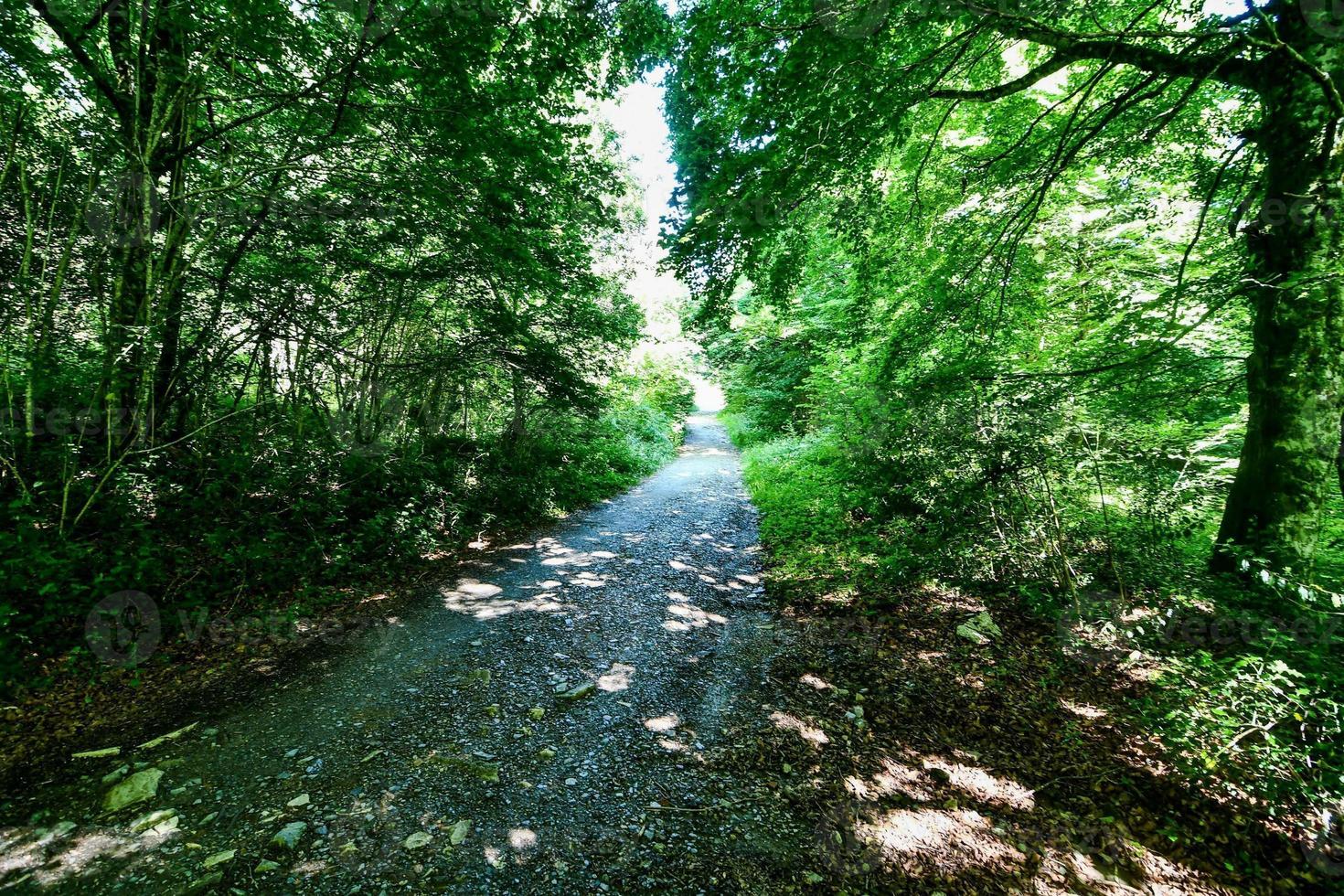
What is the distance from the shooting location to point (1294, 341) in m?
3.50

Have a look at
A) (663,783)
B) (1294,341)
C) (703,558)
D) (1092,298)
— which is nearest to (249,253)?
(703,558)

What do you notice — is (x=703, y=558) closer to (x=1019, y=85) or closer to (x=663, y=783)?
(x=663, y=783)

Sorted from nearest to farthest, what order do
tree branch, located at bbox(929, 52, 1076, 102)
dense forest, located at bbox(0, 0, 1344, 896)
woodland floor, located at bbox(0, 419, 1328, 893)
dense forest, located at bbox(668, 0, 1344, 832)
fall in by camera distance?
woodland floor, located at bbox(0, 419, 1328, 893)
dense forest, located at bbox(0, 0, 1344, 896)
dense forest, located at bbox(668, 0, 1344, 832)
tree branch, located at bbox(929, 52, 1076, 102)

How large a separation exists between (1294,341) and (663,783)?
5.55 meters

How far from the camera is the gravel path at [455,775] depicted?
7.76ft

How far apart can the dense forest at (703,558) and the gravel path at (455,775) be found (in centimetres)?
3

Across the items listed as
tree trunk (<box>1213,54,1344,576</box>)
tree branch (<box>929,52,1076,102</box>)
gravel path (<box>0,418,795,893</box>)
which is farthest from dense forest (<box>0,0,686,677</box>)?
tree trunk (<box>1213,54,1344,576</box>)

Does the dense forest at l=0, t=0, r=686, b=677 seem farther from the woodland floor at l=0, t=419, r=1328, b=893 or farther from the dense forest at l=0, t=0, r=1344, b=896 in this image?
the woodland floor at l=0, t=419, r=1328, b=893

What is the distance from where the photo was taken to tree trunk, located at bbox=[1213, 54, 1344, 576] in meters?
3.33

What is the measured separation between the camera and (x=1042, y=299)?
545cm

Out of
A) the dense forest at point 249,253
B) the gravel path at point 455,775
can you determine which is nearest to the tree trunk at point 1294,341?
the gravel path at point 455,775

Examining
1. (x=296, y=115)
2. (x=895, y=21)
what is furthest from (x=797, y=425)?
(x=296, y=115)

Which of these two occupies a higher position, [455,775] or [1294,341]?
[1294,341]

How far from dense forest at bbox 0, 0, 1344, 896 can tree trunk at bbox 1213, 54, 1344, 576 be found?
3cm
